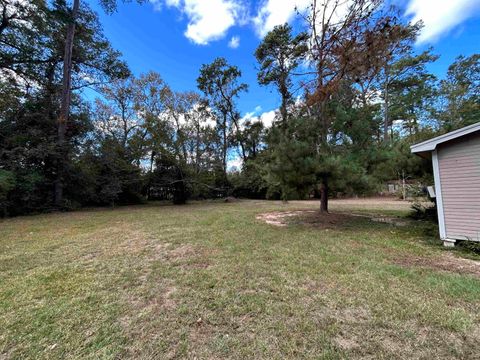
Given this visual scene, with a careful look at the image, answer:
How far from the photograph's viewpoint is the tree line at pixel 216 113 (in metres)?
6.09

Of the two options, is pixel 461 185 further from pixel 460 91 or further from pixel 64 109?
pixel 460 91

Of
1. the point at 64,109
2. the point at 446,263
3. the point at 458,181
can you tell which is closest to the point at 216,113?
the point at 64,109

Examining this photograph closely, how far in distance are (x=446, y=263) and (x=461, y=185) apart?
1663 millimetres

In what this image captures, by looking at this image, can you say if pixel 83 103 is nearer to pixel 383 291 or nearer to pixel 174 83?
pixel 174 83

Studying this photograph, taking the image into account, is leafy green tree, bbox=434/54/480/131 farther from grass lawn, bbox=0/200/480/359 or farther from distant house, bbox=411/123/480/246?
grass lawn, bbox=0/200/480/359

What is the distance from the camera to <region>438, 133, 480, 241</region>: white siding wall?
3885mm

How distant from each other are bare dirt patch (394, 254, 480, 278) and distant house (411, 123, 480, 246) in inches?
30.9

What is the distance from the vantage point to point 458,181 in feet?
13.4

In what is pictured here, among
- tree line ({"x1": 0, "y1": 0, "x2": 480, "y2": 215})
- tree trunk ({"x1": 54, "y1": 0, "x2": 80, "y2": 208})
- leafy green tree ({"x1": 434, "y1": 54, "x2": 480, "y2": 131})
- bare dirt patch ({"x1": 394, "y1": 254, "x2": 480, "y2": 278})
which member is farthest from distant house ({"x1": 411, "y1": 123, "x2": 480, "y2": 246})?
leafy green tree ({"x1": 434, "y1": 54, "x2": 480, "y2": 131})

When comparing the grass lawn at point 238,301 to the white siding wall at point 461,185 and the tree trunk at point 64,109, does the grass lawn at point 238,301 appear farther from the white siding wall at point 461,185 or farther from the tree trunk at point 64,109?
the tree trunk at point 64,109

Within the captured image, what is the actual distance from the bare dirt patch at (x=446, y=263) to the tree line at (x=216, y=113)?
7.72 feet

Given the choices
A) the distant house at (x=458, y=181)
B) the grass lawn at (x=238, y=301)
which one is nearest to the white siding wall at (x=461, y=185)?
the distant house at (x=458, y=181)

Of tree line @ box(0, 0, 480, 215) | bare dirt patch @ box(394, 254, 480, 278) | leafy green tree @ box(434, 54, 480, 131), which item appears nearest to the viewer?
bare dirt patch @ box(394, 254, 480, 278)

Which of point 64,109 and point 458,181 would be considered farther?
point 64,109
